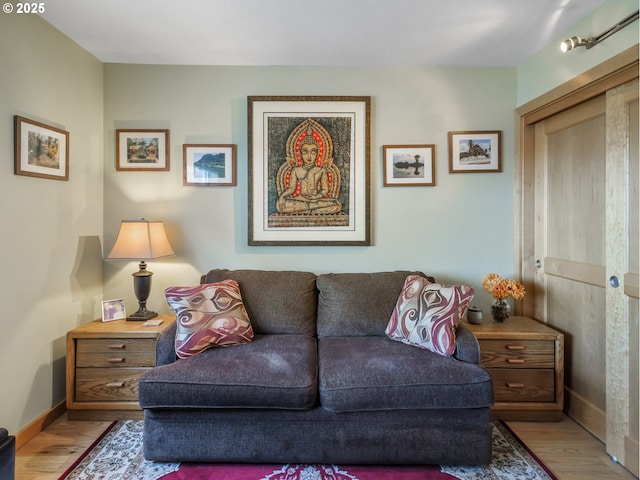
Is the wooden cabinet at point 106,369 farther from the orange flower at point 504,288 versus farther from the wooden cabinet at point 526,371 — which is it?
the orange flower at point 504,288

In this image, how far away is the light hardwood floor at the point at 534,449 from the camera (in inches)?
73.7

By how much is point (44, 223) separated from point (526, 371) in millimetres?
3147

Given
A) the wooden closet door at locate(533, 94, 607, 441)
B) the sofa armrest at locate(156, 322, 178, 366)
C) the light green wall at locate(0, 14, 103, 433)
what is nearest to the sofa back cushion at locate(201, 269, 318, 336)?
the sofa armrest at locate(156, 322, 178, 366)

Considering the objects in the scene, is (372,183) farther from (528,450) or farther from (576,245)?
(528,450)

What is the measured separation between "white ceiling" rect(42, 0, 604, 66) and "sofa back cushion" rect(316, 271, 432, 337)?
1599 mm

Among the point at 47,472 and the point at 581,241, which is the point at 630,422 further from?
the point at 47,472

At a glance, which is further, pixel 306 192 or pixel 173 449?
pixel 306 192

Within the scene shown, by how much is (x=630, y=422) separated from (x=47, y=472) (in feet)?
9.82

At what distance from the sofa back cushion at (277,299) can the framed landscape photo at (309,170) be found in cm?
36

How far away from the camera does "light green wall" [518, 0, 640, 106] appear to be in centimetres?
191

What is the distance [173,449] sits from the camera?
1.86m

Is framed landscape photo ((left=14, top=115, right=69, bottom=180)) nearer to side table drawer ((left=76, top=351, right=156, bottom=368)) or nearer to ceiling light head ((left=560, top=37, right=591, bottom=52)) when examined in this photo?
side table drawer ((left=76, top=351, right=156, bottom=368))

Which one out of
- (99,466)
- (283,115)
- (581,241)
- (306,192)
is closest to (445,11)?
(283,115)

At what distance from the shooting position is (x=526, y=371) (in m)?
2.35
